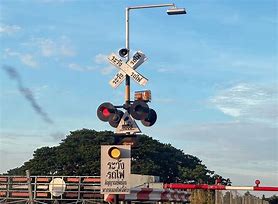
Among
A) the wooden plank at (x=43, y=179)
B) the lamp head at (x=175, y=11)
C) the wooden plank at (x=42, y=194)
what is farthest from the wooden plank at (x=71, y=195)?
the lamp head at (x=175, y=11)

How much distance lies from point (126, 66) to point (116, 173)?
9.76ft

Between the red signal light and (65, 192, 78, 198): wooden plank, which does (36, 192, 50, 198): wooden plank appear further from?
the red signal light

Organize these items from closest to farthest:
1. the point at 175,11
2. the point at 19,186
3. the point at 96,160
A: the point at 175,11 < the point at 19,186 < the point at 96,160

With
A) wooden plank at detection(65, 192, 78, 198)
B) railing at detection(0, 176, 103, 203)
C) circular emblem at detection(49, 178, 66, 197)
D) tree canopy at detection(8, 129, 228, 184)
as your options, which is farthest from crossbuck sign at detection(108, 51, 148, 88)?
tree canopy at detection(8, 129, 228, 184)

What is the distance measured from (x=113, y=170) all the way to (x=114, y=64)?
2.98 metres

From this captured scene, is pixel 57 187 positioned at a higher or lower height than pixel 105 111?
lower

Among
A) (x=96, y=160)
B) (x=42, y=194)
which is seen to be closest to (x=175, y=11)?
(x=42, y=194)

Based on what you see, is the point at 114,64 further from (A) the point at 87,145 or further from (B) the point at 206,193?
(A) the point at 87,145

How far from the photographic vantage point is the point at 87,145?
266 feet

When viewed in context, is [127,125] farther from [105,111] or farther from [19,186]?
[19,186]

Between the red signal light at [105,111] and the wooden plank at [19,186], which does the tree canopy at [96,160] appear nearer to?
the wooden plank at [19,186]

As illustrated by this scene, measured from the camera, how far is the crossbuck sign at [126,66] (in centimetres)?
1612

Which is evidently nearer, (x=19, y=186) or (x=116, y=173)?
(x=116, y=173)

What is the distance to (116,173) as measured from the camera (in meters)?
14.5
